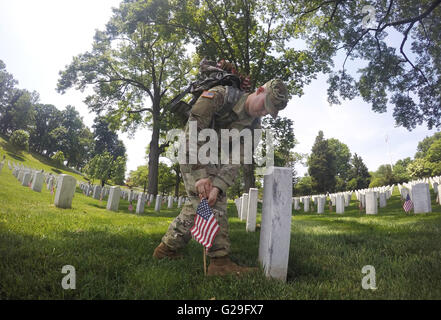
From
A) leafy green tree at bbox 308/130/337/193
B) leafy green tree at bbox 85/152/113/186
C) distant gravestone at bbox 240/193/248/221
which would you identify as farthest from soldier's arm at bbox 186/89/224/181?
leafy green tree at bbox 308/130/337/193

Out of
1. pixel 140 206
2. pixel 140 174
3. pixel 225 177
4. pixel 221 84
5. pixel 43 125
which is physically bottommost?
pixel 140 206

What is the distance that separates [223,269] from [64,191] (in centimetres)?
778

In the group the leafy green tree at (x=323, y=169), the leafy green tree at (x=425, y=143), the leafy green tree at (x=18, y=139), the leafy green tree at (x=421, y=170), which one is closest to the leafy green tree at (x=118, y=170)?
the leafy green tree at (x=18, y=139)

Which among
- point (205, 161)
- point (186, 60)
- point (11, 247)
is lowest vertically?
point (11, 247)

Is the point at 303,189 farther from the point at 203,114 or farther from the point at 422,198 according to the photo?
the point at 203,114

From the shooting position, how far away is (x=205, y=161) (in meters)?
2.63

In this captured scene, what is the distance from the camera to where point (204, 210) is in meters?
2.36

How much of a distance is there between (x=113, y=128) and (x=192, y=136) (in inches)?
884

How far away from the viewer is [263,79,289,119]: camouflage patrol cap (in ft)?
7.18

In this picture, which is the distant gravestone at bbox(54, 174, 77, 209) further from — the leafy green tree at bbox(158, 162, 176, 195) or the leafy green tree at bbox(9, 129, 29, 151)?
the leafy green tree at bbox(9, 129, 29, 151)

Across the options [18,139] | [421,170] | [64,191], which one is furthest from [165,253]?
[18,139]

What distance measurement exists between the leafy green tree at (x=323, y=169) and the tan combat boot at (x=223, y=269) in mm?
43952
